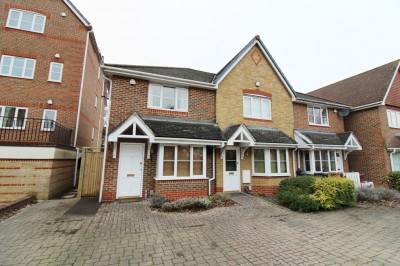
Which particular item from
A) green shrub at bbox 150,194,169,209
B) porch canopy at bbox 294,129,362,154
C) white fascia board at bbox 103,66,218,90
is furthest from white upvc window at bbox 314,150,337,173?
green shrub at bbox 150,194,169,209

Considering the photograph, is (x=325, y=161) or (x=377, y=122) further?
(x=377, y=122)

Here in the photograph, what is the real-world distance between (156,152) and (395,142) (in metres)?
18.2

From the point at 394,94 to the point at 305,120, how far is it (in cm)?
893

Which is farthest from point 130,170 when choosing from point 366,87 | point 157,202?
point 366,87

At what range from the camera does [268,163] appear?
35.8 ft

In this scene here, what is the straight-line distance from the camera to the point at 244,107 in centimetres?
1162

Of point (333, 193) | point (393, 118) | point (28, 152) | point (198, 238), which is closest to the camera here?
point (198, 238)

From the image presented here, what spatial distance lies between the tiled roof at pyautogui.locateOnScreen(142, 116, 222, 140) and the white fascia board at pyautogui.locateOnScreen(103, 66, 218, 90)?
2008 mm

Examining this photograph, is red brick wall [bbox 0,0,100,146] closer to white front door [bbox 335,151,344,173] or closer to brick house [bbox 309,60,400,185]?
white front door [bbox 335,151,344,173]

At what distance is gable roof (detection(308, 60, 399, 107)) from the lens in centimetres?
1479

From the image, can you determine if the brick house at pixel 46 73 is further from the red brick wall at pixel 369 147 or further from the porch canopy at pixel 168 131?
the red brick wall at pixel 369 147

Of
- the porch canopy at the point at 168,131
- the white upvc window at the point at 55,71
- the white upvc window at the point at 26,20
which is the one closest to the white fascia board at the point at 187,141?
the porch canopy at the point at 168,131

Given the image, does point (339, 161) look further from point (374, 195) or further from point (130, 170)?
point (130, 170)

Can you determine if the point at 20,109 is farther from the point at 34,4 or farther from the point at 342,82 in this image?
the point at 342,82
